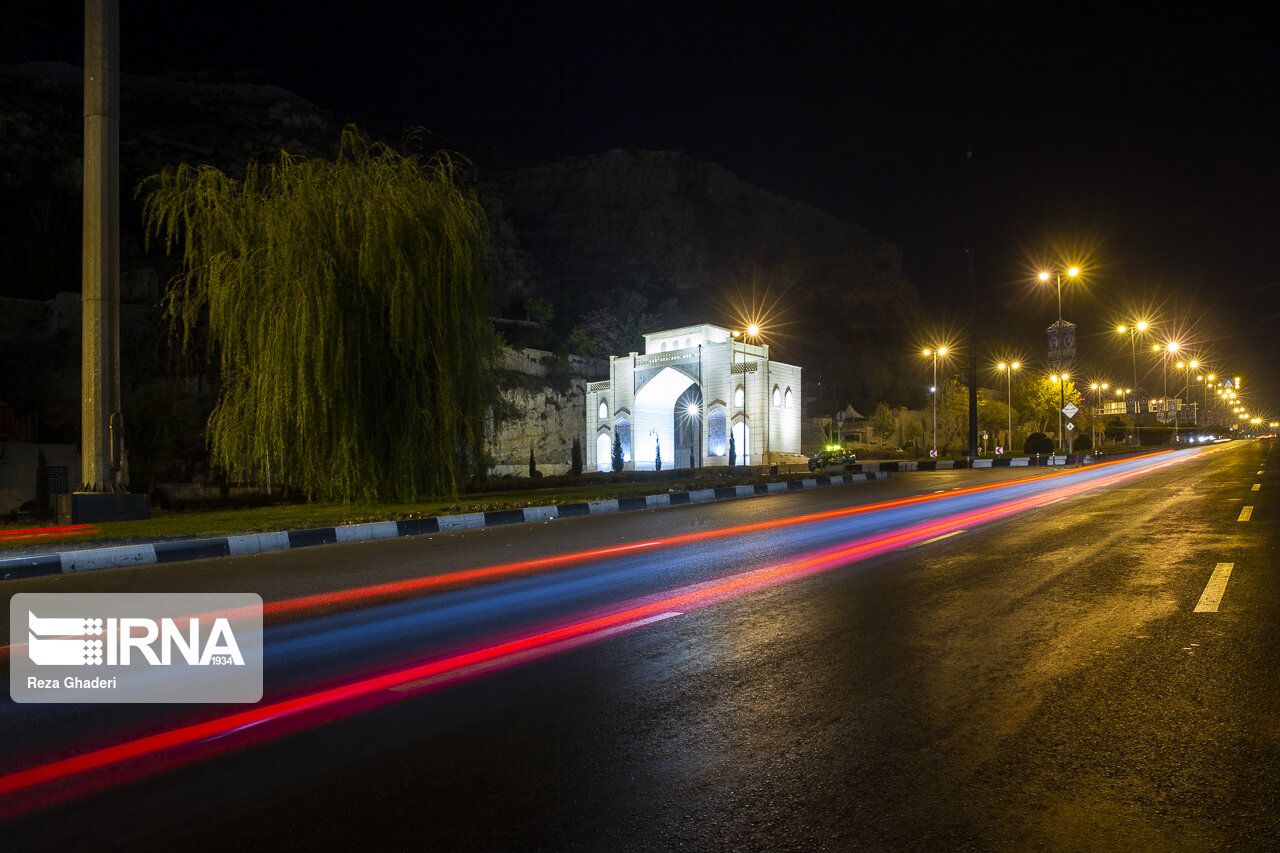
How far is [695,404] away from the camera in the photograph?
Result: 260 ft

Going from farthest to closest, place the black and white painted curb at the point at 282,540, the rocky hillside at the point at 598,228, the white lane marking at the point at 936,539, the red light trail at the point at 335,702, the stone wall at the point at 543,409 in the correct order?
the rocky hillside at the point at 598,228 < the stone wall at the point at 543,409 < the white lane marking at the point at 936,539 < the black and white painted curb at the point at 282,540 < the red light trail at the point at 335,702

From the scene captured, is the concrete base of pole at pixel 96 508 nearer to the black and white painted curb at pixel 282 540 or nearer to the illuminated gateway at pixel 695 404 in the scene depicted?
the black and white painted curb at pixel 282 540

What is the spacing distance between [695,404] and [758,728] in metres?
75.9

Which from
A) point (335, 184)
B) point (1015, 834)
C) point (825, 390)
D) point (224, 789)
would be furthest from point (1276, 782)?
point (825, 390)

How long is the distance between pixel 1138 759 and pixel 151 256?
74560mm

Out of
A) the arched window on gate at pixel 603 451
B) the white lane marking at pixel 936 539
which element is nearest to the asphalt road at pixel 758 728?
the white lane marking at pixel 936 539

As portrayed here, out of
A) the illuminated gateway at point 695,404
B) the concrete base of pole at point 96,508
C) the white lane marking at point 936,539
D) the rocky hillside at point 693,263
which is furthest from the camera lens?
the rocky hillside at point 693,263

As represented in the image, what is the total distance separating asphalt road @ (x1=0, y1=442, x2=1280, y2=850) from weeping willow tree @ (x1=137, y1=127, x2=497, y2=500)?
892cm

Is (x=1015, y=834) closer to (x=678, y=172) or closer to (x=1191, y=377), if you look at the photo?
(x=1191, y=377)

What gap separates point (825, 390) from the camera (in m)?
128

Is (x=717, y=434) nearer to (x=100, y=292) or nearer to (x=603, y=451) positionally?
(x=603, y=451)

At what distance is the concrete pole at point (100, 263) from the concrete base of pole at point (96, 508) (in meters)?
0.18

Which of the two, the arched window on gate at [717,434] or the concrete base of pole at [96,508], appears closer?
the concrete base of pole at [96,508]

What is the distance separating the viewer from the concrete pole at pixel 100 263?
1282 cm
